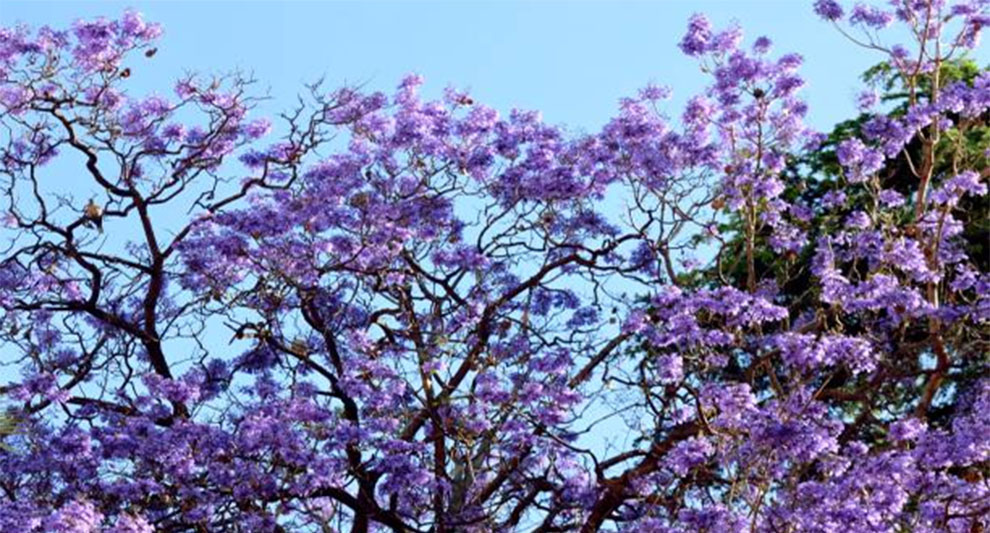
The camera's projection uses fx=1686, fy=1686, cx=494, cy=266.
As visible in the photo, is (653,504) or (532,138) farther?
(532,138)

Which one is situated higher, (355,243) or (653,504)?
(355,243)

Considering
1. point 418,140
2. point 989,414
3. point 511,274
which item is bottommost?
point 989,414

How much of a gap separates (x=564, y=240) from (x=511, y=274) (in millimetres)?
426

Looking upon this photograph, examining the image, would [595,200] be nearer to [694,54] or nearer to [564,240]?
[564,240]

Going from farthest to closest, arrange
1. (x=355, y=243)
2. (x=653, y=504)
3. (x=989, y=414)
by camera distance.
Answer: (x=355, y=243)
(x=653, y=504)
(x=989, y=414)

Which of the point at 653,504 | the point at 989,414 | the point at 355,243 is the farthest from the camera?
the point at 355,243

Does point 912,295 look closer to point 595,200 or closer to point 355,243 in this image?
point 595,200

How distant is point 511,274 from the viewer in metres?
11.1

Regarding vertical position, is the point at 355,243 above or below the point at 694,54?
below

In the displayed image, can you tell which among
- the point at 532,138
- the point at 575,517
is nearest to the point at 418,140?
the point at 532,138

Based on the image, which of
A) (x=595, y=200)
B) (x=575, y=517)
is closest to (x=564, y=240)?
(x=595, y=200)

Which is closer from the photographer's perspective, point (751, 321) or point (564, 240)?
point (751, 321)

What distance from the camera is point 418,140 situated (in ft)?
36.6

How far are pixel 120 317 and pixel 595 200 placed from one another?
3.24 metres
